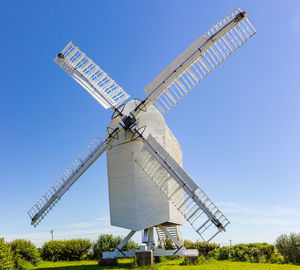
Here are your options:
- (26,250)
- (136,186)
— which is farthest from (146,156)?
(26,250)

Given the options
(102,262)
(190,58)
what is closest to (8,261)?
(102,262)

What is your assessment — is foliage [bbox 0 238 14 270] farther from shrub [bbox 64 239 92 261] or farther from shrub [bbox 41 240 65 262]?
shrub [bbox 41 240 65 262]

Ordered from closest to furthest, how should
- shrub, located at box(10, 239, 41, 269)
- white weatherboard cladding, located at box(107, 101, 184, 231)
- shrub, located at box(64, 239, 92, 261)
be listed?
white weatherboard cladding, located at box(107, 101, 184, 231) → shrub, located at box(10, 239, 41, 269) → shrub, located at box(64, 239, 92, 261)

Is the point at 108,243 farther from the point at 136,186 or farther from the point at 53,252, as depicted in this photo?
the point at 136,186

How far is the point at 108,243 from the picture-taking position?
19.7 metres

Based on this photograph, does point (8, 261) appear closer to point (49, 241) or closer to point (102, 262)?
point (102, 262)

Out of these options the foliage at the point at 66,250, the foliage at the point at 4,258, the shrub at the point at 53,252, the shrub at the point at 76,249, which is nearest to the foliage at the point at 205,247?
the shrub at the point at 76,249

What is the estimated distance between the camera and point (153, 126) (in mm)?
15547

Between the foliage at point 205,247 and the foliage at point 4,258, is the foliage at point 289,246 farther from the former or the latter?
the foliage at point 4,258

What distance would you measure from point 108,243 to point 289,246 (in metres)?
11.2

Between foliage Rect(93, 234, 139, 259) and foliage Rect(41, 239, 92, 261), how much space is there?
5.17ft

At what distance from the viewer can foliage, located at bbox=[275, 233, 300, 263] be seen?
17.1 m

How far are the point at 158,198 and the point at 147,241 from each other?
7.30 feet

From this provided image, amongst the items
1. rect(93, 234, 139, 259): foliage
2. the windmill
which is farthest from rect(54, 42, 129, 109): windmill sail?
rect(93, 234, 139, 259): foliage
